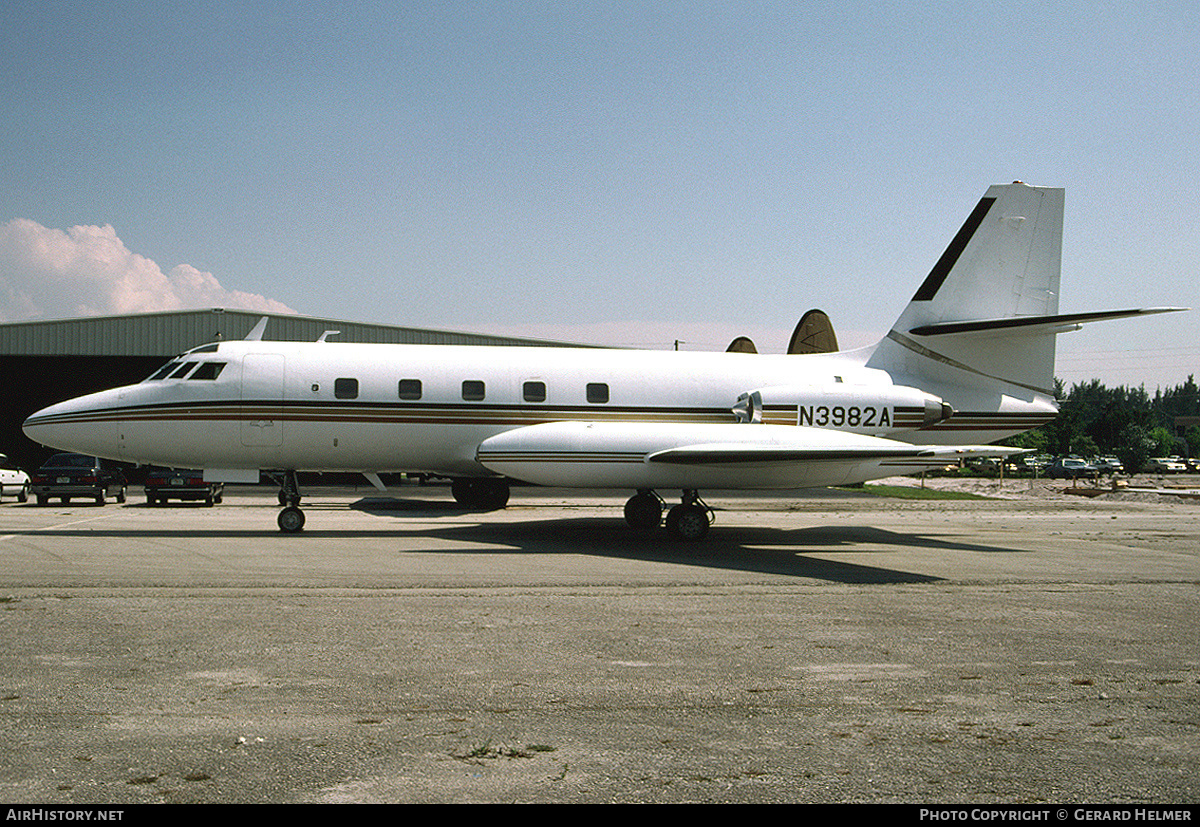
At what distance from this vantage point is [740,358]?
19.9 m

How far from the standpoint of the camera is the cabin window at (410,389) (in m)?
18.1

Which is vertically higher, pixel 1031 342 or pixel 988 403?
Result: pixel 1031 342

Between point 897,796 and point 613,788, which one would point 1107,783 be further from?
point 613,788

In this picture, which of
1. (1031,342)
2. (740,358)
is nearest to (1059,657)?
(740,358)

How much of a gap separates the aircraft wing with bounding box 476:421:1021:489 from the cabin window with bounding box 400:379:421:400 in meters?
1.94

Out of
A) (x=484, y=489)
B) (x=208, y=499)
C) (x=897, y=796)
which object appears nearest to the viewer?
(x=897, y=796)

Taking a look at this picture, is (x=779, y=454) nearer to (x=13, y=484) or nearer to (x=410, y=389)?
(x=410, y=389)

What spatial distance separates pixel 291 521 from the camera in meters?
17.8

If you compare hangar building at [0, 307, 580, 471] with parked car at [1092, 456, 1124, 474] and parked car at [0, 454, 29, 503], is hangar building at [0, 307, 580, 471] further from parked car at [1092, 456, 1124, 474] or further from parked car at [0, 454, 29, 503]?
parked car at [1092, 456, 1124, 474]

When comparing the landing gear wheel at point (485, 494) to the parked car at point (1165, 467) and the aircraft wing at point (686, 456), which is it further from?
the parked car at point (1165, 467)

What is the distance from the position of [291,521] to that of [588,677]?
12.4 metres

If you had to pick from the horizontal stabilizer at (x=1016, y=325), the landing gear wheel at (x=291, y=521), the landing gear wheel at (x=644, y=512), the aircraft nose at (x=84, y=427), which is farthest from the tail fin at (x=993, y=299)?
the aircraft nose at (x=84, y=427)

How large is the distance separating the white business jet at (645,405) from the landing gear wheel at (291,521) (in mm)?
75

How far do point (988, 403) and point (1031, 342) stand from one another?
1663 mm
